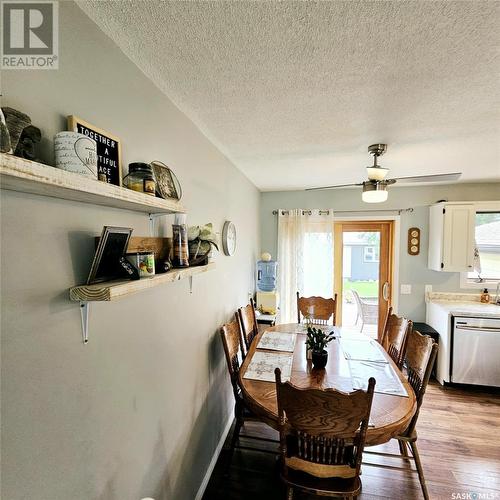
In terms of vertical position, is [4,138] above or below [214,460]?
above

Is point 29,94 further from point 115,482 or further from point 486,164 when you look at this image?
point 486,164

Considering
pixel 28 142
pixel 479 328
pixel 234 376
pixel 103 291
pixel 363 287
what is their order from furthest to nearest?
pixel 363 287 → pixel 479 328 → pixel 234 376 → pixel 103 291 → pixel 28 142

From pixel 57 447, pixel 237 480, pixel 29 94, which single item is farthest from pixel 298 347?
pixel 29 94

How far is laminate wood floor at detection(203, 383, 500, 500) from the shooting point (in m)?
1.82

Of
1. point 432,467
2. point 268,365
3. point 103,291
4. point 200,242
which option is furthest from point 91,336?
point 432,467

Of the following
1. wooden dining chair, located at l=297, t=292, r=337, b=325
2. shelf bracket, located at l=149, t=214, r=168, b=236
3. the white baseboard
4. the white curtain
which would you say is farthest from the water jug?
shelf bracket, located at l=149, t=214, r=168, b=236

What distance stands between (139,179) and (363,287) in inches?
152

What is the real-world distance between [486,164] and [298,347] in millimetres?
2630

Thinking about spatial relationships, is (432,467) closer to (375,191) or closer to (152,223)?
(375,191)

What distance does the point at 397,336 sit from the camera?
7.68ft

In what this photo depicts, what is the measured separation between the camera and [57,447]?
0.78 metres

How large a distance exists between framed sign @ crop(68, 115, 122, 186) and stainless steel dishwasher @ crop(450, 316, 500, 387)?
143 inches

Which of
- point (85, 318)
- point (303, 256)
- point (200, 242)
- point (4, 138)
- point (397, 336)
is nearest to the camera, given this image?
point (4, 138)

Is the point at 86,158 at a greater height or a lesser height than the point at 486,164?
lesser
